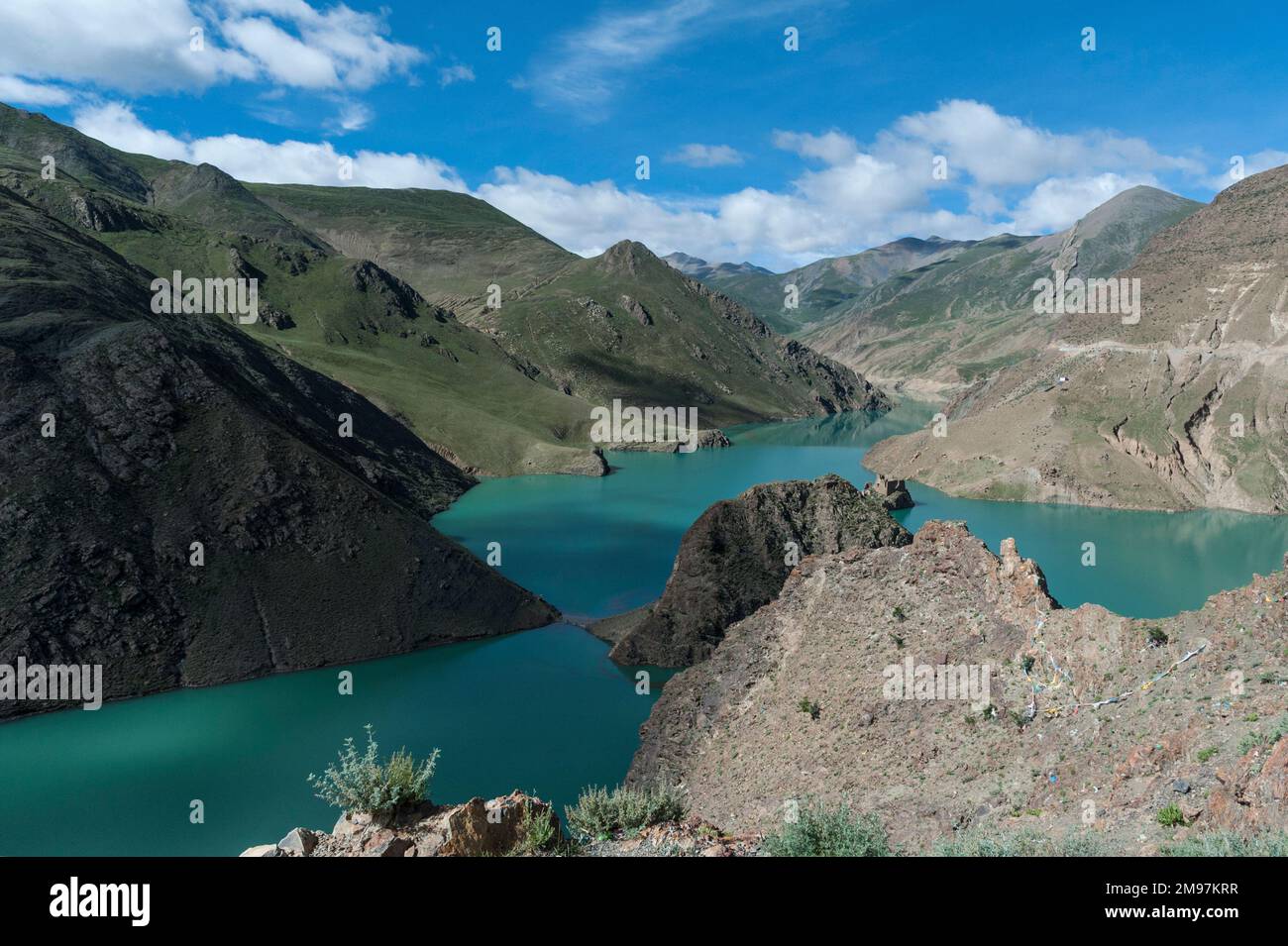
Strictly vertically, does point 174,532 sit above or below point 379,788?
above

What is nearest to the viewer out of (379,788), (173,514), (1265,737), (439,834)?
(439,834)

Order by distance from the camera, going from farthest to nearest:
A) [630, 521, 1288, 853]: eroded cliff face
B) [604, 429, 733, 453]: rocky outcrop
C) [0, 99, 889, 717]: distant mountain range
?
[604, 429, 733, 453]: rocky outcrop
[0, 99, 889, 717]: distant mountain range
[630, 521, 1288, 853]: eroded cliff face

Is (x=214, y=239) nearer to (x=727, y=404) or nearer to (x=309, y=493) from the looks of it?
(x=727, y=404)

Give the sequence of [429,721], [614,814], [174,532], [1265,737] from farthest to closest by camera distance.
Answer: [174,532], [429,721], [614,814], [1265,737]

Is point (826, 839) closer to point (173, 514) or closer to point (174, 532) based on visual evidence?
point (174, 532)

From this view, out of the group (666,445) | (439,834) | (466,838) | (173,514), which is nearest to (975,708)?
(466,838)

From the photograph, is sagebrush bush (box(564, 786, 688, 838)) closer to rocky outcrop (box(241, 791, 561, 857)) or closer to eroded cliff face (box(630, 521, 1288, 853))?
eroded cliff face (box(630, 521, 1288, 853))

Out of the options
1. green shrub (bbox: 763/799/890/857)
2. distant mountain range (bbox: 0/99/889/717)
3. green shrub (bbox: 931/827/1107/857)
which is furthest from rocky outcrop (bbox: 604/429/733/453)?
green shrub (bbox: 931/827/1107/857)
